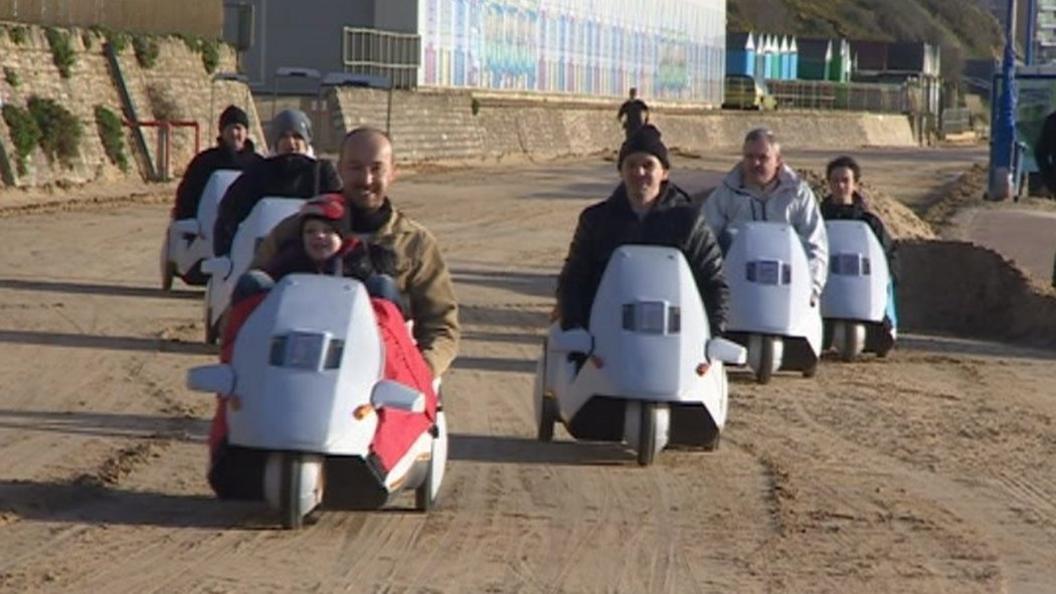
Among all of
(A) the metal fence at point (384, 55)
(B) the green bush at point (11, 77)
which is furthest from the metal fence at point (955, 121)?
(B) the green bush at point (11, 77)

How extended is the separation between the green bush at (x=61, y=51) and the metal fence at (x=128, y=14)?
333 millimetres

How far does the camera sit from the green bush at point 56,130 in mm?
37000

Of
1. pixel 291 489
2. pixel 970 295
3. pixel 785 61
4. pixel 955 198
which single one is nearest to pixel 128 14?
pixel 955 198

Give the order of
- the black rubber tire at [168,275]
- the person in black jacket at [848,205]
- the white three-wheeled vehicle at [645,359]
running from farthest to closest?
the black rubber tire at [168,275] < the person in black jacket at [848,205] < the white three-wheeled vehicle at [645,359]

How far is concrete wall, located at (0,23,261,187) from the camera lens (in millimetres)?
37125

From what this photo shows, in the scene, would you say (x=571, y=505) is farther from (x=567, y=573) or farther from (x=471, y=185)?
(x=471, y=185)

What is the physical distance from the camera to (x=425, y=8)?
202 ft

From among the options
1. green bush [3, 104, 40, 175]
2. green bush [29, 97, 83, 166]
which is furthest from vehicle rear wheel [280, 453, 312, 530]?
green bush [29, 97, 83, 166]

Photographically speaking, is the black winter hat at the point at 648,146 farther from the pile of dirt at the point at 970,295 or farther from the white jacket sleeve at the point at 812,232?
the pile of dirt at the point at 970,295

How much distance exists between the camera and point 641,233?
1326 cm

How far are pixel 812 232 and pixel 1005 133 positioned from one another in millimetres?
31862

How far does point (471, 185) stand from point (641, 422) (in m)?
33.5

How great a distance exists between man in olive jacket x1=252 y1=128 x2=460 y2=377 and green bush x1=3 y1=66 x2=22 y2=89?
2652 cm

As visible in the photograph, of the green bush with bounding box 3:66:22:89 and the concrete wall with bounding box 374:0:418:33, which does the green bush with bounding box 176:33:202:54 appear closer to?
the green bush with bounding box 3:66:22:89
